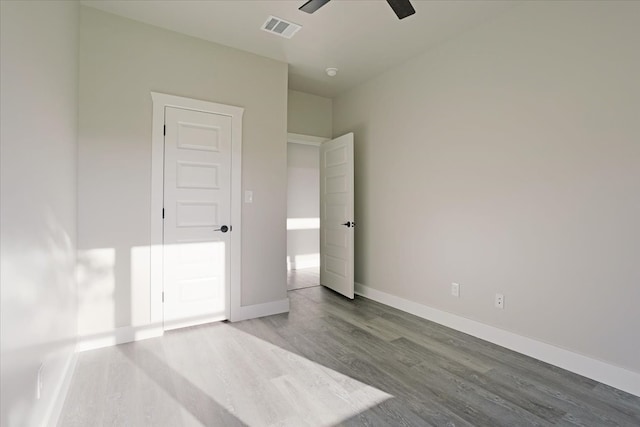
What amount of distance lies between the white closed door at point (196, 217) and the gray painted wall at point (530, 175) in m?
1.99

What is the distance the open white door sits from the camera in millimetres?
3998

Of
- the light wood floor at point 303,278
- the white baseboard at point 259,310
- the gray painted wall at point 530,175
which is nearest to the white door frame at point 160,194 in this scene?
the white baseboard at point 259,310

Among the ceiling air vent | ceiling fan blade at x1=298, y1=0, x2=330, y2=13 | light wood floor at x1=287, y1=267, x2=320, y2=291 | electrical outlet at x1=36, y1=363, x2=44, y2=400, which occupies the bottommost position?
light wood floor at x1=287, y1=267, x2=320, y2=291

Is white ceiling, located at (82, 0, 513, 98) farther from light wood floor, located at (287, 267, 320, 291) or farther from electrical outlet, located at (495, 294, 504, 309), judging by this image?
light wood floor, located at (287, 267, 320, 291)

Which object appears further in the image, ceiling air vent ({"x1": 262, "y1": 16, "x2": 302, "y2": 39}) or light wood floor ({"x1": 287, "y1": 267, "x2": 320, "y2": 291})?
light wood floor ({"x1": 287, "y1": 267, "x2": 320, "y2": 291})

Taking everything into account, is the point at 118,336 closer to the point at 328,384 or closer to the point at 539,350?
the point at 328,384

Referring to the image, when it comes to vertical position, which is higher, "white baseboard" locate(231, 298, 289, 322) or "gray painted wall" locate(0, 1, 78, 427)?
"gray painted wall" locate(0, 1, 78, 427)

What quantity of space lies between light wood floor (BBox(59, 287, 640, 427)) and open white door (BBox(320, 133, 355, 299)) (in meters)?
1.25

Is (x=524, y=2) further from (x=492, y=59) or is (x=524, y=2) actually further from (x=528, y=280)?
(x=528, y=280)

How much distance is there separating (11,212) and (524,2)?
355cm

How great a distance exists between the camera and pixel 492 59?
274 centimetres

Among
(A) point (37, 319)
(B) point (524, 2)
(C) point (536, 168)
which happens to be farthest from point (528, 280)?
(A) point (37, 319)

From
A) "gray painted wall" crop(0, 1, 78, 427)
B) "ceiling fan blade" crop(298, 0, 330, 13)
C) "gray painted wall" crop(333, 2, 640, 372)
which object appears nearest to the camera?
"gray painted wall" crop(0, 1, 78, 427)

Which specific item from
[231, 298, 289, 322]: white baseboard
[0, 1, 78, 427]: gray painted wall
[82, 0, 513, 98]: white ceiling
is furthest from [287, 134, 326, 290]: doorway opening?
[0, 1, 78, 427]: gray painted wall
